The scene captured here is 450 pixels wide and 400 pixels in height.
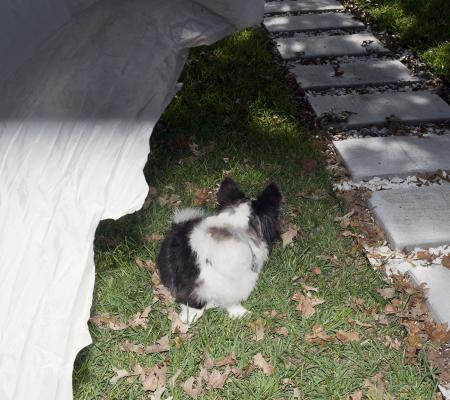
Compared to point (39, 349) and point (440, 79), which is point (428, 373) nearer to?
point (39, 349)

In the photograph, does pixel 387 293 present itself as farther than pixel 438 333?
Yes

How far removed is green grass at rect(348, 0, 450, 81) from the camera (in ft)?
23.1

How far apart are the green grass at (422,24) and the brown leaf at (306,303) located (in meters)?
4.28

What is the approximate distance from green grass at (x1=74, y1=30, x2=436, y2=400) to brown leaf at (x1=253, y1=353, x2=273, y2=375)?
1.8 inches

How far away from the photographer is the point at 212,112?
19.8ft

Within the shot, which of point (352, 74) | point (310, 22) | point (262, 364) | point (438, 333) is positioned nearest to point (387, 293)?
point (438, 333)

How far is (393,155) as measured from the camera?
17.0ft

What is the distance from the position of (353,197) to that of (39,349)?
3076 millimetres

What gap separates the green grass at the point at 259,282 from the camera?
10.5 feet

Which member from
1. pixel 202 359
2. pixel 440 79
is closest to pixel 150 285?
pixel 202 359

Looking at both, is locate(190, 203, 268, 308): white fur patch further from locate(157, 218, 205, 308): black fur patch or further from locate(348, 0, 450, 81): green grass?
locate(348, 0, 450, 81): green grass

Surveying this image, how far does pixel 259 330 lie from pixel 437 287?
52.6 inches

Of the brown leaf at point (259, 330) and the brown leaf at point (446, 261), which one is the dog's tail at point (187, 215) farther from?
the brown leaf at point (446, 261)

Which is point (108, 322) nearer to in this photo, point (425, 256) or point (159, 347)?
point (159, 347)
